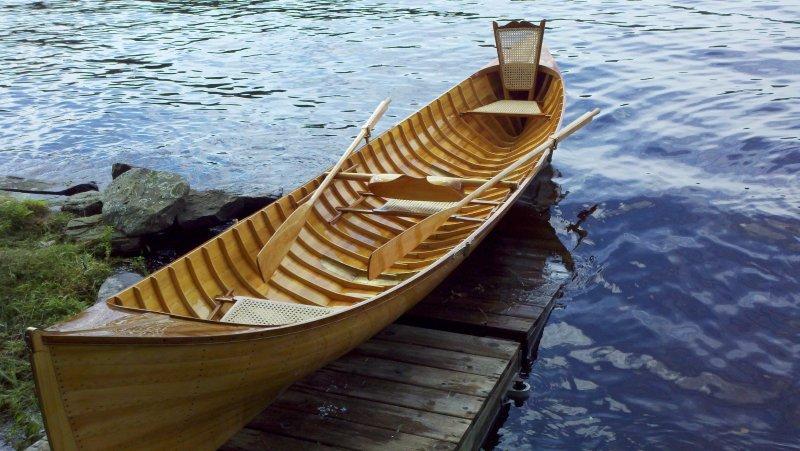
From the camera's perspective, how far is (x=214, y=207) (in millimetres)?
9234

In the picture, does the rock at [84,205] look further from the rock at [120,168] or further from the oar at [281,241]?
the oar at [281,241]

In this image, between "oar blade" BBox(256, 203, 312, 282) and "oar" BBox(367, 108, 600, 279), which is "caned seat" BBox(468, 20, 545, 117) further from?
"oar blade" BBox(256, 203, 312, 282)

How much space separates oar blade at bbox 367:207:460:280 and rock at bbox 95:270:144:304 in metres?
2.72

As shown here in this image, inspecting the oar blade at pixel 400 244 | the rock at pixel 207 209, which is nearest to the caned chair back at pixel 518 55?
the rock at pixel 207 209

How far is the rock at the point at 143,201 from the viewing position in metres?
8.66

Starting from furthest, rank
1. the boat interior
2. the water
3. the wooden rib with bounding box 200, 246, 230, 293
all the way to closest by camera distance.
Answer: the water
the wooden rib with bounding box 200, 246, 230, 293
the boat interior

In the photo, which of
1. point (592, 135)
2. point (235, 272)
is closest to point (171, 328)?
point (235, 272)

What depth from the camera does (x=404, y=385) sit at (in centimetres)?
555

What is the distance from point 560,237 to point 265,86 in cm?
1008

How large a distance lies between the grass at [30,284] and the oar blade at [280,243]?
6.68 ft

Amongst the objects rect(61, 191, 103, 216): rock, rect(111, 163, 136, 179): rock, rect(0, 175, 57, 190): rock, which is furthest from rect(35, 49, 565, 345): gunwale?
rect(0, 175, 57, 190): rock

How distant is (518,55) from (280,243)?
6574 mm

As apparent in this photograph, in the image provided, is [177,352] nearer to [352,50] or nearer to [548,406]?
[548,406]

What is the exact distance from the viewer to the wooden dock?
501cm
